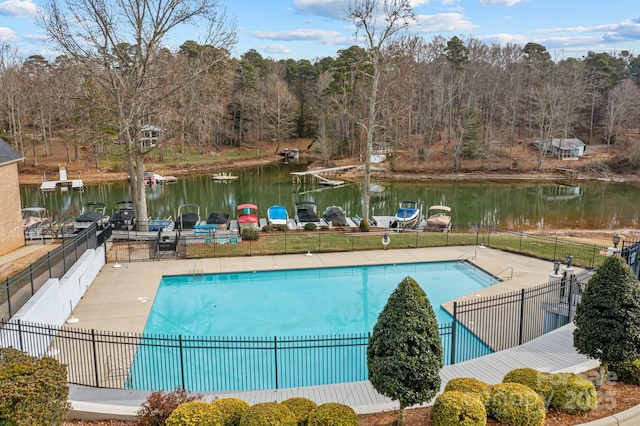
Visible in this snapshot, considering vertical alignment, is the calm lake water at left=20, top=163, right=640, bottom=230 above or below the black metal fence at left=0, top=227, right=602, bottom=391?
below

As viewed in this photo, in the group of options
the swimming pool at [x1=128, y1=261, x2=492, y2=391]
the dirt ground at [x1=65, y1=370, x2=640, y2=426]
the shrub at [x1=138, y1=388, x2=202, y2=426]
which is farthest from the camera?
the swimming pool at [x1=128, y1=261, x2=492, y2=391]

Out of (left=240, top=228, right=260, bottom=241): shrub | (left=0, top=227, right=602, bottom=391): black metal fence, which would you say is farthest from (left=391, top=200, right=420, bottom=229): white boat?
(left=0, top=227, right=602, bottom=391): black metal fence

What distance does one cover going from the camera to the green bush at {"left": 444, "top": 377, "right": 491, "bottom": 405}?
9281 millimetres

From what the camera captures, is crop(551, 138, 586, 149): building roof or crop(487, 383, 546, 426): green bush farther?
crop(551, 138, 586, 149): building roof

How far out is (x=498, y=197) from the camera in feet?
176

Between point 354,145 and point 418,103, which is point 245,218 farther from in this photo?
point 418,103

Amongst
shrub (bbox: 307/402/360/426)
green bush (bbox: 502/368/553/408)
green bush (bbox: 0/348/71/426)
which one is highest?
green bush (bbox: 0/348/71/426)

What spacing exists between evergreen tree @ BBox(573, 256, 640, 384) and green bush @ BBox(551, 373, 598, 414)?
82 centimetres

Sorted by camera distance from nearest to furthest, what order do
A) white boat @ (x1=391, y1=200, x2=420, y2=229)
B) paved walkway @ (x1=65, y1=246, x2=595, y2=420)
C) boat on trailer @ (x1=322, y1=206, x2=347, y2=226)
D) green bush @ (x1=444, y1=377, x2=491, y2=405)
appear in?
green bush @ (x1=444, y1=377, x2=491, y2=405)
paved walkway @ (x1=65, y1=246, x2=595, y2=420)
boat on trailer @ (x1=322, y1=206, x2=347, y2=226)
white boat @ (x1=391, y1=200, x2=420, y2=229)

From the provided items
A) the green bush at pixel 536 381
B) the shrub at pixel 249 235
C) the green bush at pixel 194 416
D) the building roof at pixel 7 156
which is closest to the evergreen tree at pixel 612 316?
the green bush at pixel 536 381

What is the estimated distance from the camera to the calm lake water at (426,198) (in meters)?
42.7

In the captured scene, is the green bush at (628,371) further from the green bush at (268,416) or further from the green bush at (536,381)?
the green bush at (268,416)

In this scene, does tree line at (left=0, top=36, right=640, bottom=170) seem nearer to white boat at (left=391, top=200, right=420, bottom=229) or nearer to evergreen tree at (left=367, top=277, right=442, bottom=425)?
white boat at (left=391, top=200, right=420, bottom=229)

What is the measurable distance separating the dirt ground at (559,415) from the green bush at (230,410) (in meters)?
2.13
